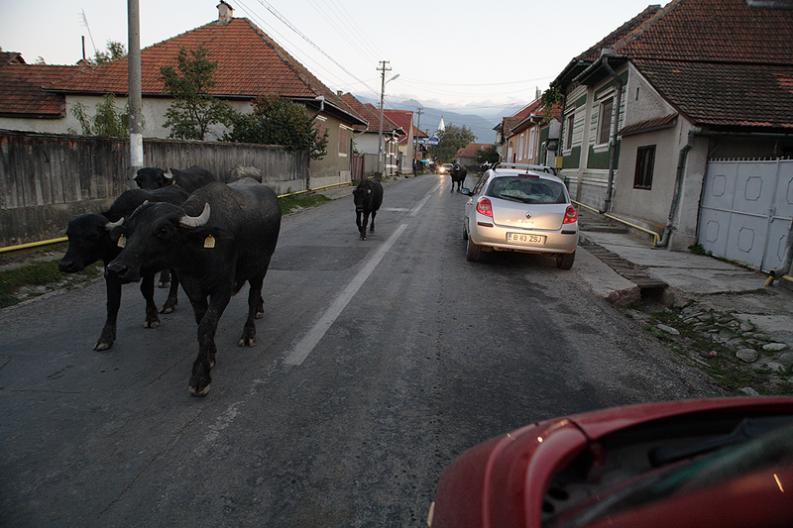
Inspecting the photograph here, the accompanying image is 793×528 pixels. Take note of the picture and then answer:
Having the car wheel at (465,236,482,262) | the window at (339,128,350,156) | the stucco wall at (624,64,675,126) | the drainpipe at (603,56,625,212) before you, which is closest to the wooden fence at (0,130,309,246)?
the car wheel at (465,236,482,262)

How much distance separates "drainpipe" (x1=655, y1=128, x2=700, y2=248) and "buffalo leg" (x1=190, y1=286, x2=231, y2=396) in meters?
10.4

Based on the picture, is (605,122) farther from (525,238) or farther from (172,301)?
(172,301)

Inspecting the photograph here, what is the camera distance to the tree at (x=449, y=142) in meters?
100

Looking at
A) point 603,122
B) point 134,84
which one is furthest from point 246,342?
point 603,122

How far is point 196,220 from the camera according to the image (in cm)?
418

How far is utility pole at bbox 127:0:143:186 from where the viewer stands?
1073 centimetres

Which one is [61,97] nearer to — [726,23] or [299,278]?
[299,278]

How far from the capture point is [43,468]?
313 cm

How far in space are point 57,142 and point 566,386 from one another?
9.60 metres

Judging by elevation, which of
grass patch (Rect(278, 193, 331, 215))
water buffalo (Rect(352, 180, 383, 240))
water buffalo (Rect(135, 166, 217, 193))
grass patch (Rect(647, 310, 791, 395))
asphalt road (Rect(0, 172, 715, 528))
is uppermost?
water buffalo (Rect(135, 166, 217, 193))

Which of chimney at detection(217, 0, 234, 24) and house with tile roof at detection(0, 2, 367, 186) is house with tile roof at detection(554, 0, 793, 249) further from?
chimney at detection(217, 0, 234, 24)

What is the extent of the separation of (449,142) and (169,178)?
314ft

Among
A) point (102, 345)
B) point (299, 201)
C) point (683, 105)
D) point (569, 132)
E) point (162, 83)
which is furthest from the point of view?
point (569, 132)

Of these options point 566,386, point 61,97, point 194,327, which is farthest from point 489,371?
point 61,97
